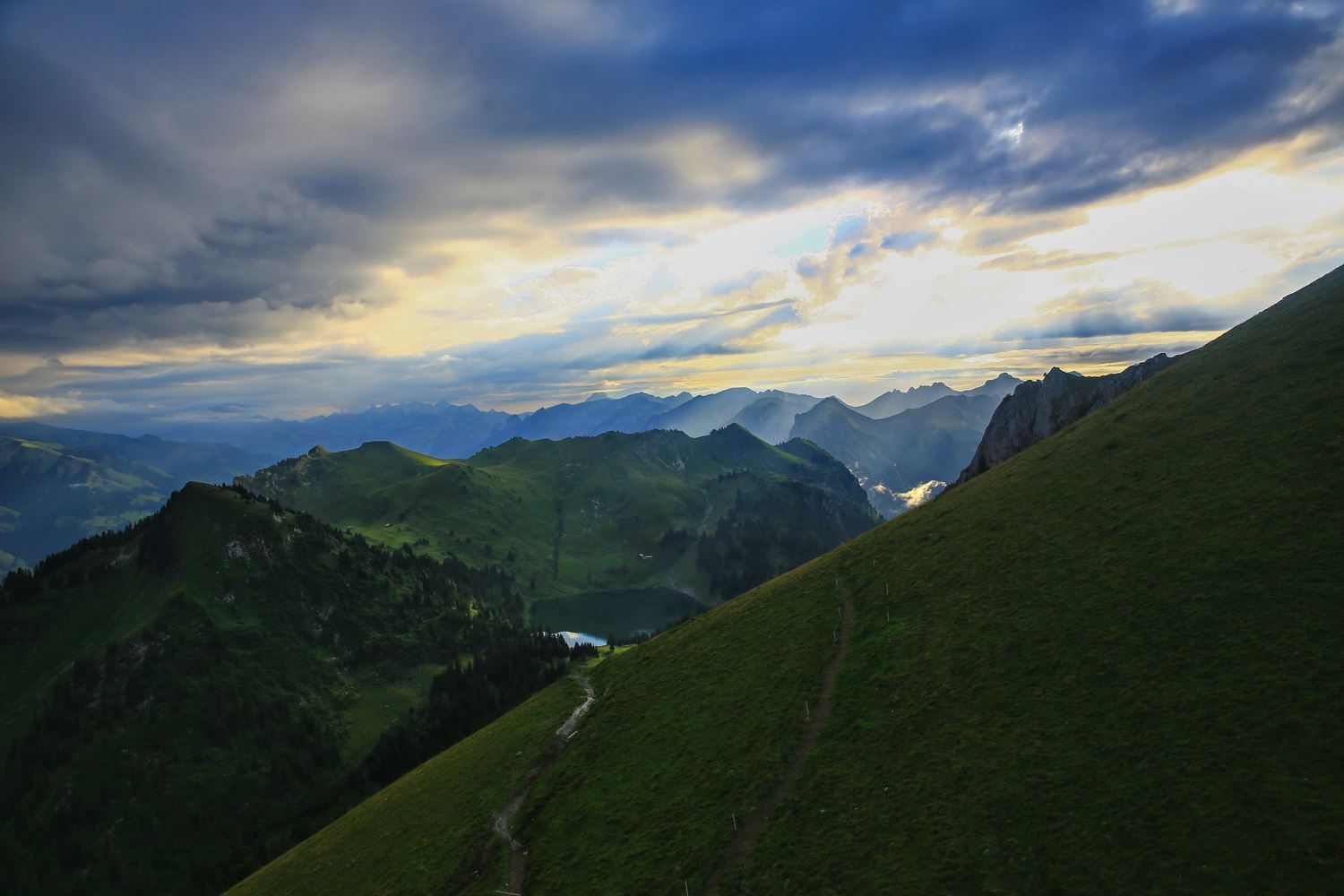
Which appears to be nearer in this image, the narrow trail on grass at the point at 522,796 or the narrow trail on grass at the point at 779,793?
the narrow trail on grass at the point at 779,793

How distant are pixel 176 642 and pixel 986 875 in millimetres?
189046

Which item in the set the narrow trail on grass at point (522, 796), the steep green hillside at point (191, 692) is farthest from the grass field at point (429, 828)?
the steep green hillside at point (191, 692)

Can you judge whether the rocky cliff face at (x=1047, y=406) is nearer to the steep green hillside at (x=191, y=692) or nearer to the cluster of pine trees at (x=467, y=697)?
the cluster of pine trees at (x=467, y=697)

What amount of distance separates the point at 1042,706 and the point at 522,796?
163 feet

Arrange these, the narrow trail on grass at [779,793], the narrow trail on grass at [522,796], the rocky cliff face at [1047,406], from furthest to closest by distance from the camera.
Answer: the rocky cliff face at [1047,406] < the narrow trail on grass at [522,796] < the narrow trail on grass at [779,793]

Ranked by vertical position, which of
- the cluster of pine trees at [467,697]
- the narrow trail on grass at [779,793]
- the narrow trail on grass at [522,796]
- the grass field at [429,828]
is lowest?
the cluster of pine trees at [467,697]

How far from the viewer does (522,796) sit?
5909 cm

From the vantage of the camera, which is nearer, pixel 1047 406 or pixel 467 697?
pixel 1047 406

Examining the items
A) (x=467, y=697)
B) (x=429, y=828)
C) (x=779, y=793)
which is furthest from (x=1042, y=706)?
(x=467, y=697)

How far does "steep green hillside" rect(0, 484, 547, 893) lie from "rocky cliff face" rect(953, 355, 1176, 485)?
5713 inches

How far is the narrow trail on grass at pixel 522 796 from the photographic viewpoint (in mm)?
47406

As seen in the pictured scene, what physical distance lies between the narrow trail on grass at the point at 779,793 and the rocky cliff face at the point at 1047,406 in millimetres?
88449

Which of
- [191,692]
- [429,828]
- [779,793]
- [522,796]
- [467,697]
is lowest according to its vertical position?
[467,697]

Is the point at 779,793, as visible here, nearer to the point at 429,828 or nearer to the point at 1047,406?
the point at 429,828
